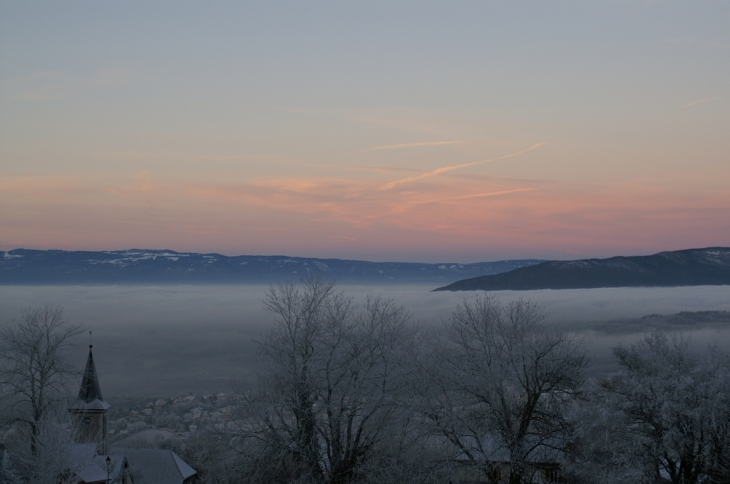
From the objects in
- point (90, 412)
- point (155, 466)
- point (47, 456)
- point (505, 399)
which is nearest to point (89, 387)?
point (90, 412)

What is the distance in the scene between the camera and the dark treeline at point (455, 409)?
24281 mm

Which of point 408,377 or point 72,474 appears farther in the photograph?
point 72,474

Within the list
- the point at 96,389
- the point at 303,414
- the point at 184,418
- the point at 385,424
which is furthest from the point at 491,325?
the point at 184,418

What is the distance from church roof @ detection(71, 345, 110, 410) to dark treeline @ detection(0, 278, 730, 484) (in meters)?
25.1

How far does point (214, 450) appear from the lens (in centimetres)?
2522

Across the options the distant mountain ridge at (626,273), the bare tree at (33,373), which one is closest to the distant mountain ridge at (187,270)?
the distant mountain ridge at (626,273)

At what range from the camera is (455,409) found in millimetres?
28125

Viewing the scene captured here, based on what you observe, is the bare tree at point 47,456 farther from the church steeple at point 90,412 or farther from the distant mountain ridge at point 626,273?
the distant mountain ridge at point 626,273

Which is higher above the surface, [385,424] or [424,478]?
[385,424]

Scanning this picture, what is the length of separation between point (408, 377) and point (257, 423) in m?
6.67

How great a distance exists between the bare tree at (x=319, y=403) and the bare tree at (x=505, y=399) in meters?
2.54

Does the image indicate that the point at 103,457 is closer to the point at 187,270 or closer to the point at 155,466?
the point at 155,466

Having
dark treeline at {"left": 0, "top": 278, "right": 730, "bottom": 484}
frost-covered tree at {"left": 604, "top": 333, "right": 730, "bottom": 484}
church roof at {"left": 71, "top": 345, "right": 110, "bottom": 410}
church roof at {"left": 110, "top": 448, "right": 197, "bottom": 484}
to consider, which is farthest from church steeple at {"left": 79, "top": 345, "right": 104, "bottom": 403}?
frost-covered tree at {"left": 604, "top": 333, "right": 730, "bottom": 484}

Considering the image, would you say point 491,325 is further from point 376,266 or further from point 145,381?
point 376,266
